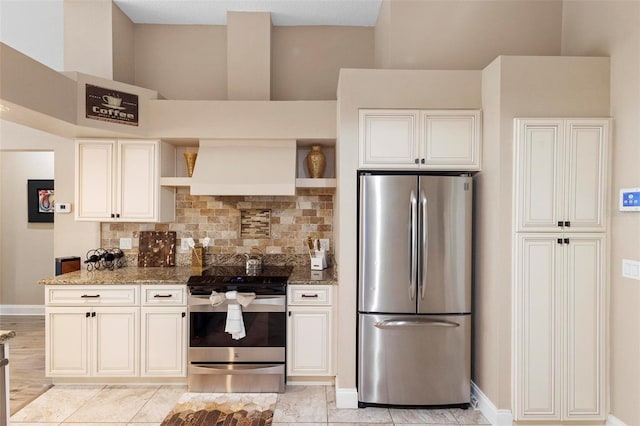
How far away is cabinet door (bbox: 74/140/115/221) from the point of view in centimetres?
375

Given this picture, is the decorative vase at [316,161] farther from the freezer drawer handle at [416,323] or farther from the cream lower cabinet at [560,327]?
the cream lower cabinet at [560,327]

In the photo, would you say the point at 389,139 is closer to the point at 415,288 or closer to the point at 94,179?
the point at 415,288

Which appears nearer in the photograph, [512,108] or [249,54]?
[512,108]

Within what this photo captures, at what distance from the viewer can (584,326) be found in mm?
2730

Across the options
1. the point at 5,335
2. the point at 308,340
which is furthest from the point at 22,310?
Result: the point at 5,335

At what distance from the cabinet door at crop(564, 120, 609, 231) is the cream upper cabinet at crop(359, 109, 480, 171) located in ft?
2.02

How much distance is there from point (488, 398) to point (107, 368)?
3032 millimetres

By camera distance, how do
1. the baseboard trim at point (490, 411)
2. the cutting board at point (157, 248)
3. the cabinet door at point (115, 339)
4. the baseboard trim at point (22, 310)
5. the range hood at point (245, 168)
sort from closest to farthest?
the baseboard trim at point (490, 411) → the cabinet door at point (115, 339) → the range hood at point (245, 168) → the cutting board at point (157, 248) → the baseboard trim at point (22, 310)

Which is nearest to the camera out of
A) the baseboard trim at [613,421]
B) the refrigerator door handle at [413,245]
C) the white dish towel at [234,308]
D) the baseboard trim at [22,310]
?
the baseboard trim at [613,421]

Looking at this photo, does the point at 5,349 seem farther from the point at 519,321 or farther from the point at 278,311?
the point at 519,321

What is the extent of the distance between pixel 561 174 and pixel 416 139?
39.5 inches

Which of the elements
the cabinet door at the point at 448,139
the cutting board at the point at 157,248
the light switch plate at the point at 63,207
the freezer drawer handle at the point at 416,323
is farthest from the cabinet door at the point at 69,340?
the cabinet door at the point at 448,139

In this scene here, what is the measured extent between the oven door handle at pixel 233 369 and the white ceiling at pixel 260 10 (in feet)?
10.7

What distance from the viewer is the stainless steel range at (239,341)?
3328 millimetres
